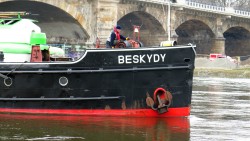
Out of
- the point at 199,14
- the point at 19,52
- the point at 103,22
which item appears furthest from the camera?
the point at 199,14

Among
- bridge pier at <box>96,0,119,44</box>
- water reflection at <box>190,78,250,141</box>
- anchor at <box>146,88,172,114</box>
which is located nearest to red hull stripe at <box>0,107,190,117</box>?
anchor at <box>146,88,172,114</box>

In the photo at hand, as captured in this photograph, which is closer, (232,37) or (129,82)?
(129,82)

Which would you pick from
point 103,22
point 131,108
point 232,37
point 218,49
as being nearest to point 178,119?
point 131,108

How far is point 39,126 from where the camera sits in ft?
51.4

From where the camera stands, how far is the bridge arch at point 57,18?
1837 inches

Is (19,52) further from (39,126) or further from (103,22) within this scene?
(103,22)

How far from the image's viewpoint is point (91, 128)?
15.5 meters

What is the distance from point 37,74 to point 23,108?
1.07 meters

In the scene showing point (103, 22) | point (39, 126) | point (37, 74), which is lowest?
point (39, 126)

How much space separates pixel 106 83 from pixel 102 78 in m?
0.18

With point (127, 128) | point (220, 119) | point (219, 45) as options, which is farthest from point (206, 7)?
point (127, 128)

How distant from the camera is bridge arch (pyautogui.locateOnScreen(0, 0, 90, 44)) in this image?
4666 cm

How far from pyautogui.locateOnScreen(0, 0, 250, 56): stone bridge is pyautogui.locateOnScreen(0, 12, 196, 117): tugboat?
66.8ft

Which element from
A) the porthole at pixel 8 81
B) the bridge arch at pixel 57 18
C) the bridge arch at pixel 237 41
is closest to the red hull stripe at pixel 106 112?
the porthole at pixel 8 81
